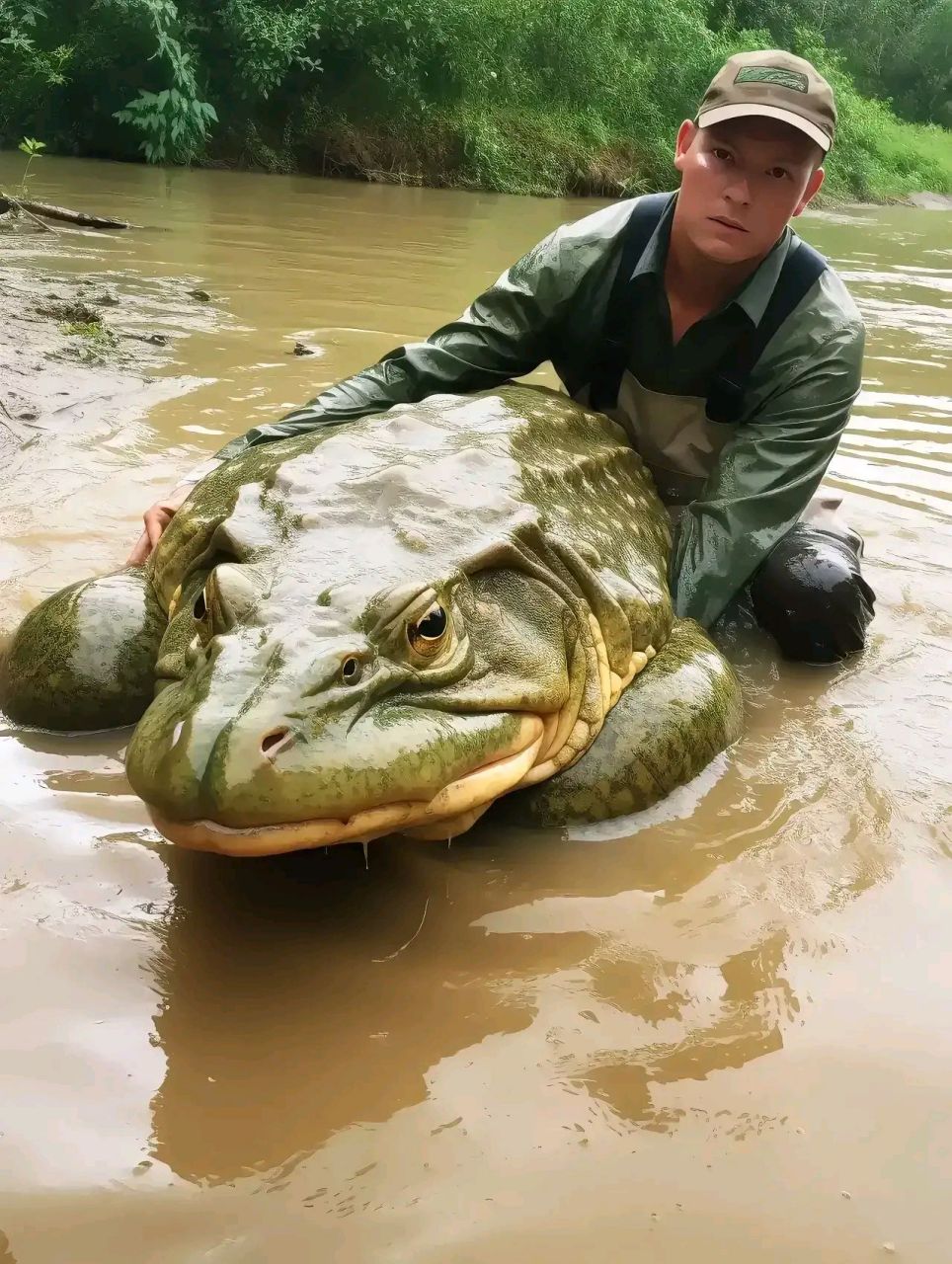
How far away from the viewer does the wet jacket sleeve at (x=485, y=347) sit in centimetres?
363

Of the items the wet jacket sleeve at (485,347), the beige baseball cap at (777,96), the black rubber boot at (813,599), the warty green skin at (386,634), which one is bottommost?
the black rubber boot at (813,599)

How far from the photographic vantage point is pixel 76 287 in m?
7.46

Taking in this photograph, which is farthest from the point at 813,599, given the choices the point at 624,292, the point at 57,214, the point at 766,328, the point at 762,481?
the point at 57,214

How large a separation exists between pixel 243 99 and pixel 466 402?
65.7ft

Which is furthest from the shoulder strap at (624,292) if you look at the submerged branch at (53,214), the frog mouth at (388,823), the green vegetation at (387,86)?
the green vegetation at (387,86)

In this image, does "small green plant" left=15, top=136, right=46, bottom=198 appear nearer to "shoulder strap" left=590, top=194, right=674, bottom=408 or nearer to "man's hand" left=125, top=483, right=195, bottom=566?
"shoulder strap" left=590, top=194, right=674, bottom=408

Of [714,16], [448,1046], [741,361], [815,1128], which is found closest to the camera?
[815,1128]

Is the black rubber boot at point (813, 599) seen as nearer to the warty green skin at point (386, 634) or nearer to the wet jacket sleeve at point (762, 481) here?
the wet jacket sleeve at point (762, 481)

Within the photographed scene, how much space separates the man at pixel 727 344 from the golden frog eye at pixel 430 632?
4.44 ft

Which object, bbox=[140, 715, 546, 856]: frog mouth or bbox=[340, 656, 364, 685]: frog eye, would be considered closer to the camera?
bbox=[140, 715, 546, 856]: frog mouth

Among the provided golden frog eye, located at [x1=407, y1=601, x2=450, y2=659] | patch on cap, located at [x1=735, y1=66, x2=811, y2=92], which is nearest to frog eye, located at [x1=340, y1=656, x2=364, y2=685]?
golden frog eye, located at [x1=407, y1=601, x2=450, y2=659]

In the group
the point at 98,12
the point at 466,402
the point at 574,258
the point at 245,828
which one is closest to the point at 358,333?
the point at 574,258

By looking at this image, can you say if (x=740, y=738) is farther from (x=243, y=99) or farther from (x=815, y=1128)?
(x=243, y=99)

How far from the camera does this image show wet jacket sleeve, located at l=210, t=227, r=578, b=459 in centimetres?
363
